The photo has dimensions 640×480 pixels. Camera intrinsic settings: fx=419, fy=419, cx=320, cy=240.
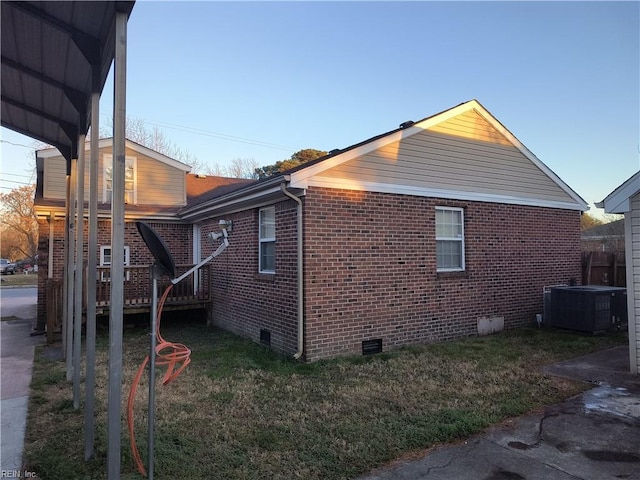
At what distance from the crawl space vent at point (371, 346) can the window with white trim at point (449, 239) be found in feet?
7.25

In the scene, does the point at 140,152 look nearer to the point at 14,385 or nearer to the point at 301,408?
the point at 14,385

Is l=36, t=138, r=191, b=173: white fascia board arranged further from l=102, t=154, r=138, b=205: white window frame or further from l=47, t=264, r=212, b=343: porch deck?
l=47, t=264, r=212, b=343: porch deck

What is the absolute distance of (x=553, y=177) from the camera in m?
10.8

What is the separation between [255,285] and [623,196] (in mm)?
6657

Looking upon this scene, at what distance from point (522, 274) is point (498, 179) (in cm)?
238

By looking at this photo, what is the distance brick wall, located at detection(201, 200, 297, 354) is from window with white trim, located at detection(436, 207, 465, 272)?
11.1 ft

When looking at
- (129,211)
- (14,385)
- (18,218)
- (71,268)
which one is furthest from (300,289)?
(18,218)

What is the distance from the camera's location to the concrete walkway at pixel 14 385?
3.92 meters

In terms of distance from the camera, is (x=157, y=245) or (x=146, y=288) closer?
(x=157, y=245)

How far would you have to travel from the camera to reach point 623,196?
646 centimetres

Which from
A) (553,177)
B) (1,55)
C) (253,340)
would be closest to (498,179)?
(553,177)

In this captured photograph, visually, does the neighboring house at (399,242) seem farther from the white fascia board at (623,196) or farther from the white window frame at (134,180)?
the white window frame at (134,180)

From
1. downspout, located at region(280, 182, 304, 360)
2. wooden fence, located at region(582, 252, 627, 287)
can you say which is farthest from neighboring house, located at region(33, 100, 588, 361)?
wooden fence, located at region(582, 252, 627, 287)

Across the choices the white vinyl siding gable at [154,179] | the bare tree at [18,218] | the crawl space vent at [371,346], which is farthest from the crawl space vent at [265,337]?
the bare tree at [18,218]
